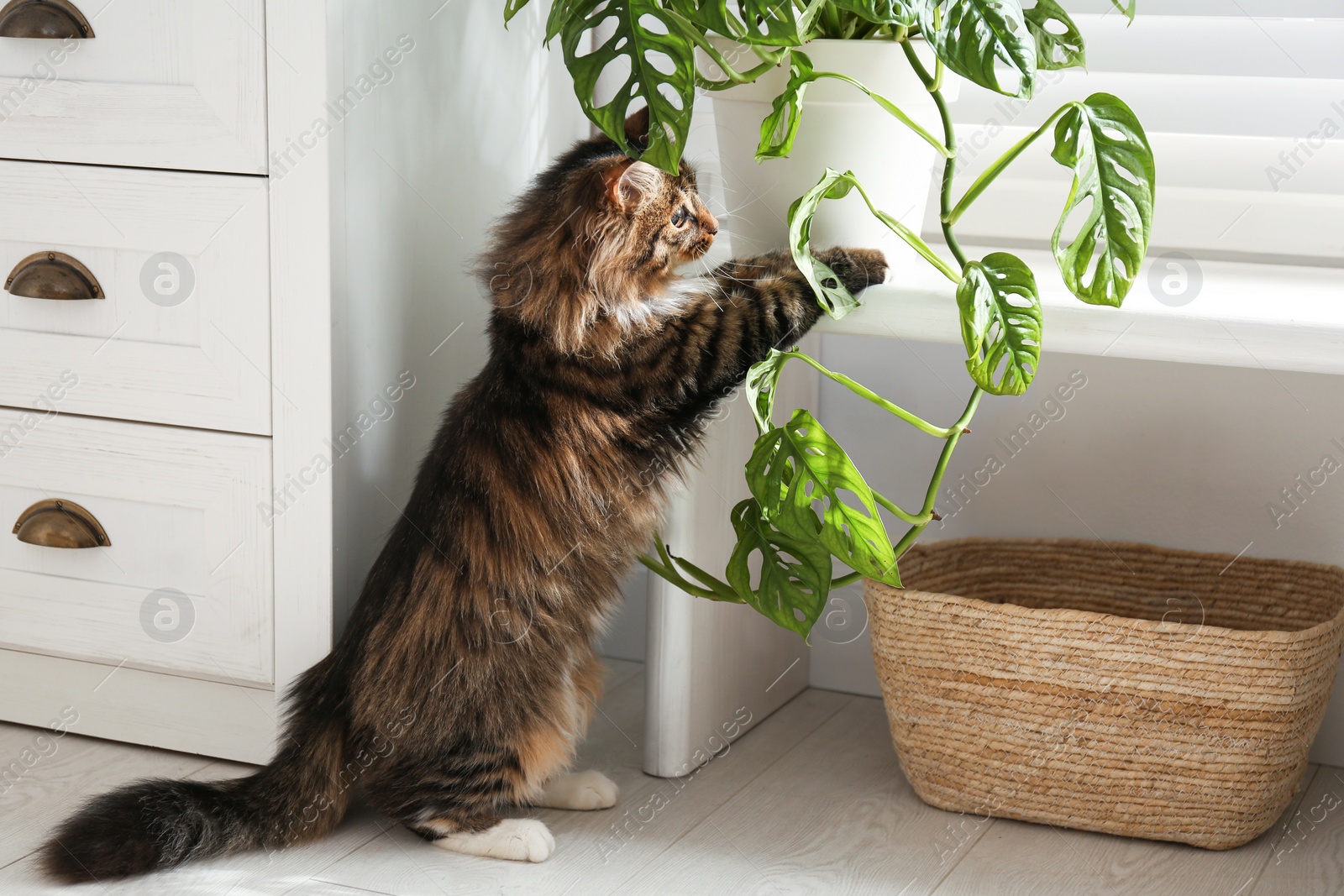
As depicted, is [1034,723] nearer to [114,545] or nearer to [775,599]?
[775,599]

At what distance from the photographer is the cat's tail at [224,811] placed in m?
1.15

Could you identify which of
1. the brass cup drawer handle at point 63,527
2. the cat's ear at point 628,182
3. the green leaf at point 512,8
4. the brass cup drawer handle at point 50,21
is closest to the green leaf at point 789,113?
the cat's ear at point 628,182

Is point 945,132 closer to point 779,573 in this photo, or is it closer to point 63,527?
point 779,573

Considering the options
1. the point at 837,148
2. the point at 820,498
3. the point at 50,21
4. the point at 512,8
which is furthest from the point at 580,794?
the point at 50,21

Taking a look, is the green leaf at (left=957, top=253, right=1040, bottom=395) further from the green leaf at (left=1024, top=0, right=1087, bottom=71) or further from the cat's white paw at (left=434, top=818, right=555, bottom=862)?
the cat's white paw at (left=434, top=818, right=555, bottom=862)

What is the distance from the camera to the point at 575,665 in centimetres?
130

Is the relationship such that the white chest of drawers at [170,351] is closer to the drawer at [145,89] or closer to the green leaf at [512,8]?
the drawer at [145,89]

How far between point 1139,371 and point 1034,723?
0.54 meters

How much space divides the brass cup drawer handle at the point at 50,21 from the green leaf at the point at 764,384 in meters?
0.83

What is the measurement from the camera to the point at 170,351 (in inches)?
53.1

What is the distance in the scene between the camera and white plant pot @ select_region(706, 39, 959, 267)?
3.92ft

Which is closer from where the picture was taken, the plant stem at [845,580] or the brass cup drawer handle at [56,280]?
the plant stem at [845,580]

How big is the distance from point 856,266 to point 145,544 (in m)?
0.87

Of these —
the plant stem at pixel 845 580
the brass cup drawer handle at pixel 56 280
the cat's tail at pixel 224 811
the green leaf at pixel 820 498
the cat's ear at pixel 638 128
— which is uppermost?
the cat's ear at pixel 638 128
